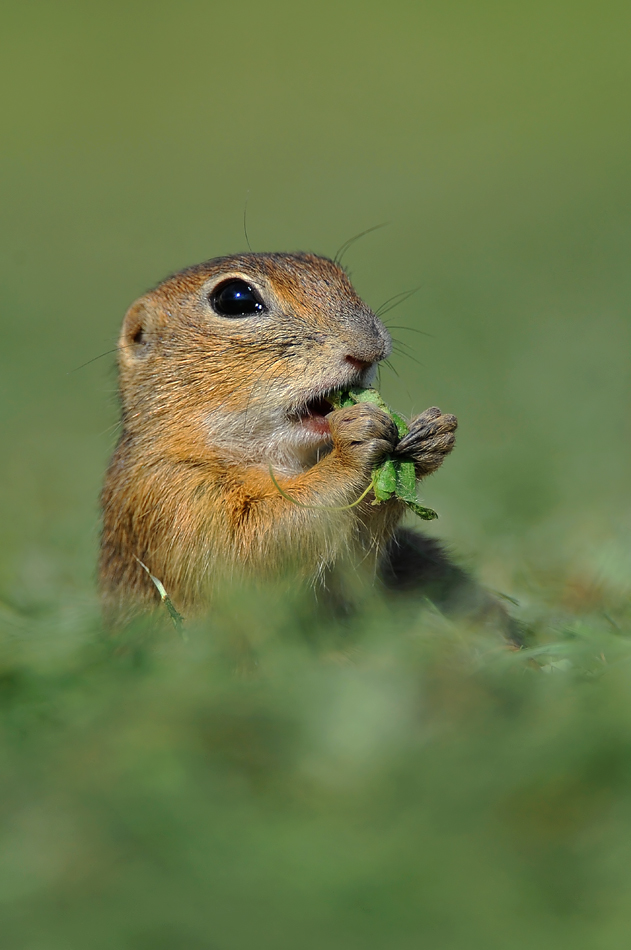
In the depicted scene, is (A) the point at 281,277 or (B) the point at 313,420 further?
(A) the point at 281,277

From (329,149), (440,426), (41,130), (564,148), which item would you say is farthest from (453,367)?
(41,130)

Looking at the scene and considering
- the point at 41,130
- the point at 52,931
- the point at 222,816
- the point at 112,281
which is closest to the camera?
the point at 52,931

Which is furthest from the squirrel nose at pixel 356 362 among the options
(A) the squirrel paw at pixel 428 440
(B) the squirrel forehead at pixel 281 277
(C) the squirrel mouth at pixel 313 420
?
(B) the squirrel forehead at pixel 281 277

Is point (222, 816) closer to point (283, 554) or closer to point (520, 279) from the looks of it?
point (283, 554)

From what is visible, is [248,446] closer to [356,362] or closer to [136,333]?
[356,362]

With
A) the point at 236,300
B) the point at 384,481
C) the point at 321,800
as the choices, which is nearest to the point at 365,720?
the point at 321,800

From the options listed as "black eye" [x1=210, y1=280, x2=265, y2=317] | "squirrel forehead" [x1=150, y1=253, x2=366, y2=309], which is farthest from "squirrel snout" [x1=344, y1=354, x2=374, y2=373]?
"black eye" [x1=210, y1=280, x2=265, y2=317]
